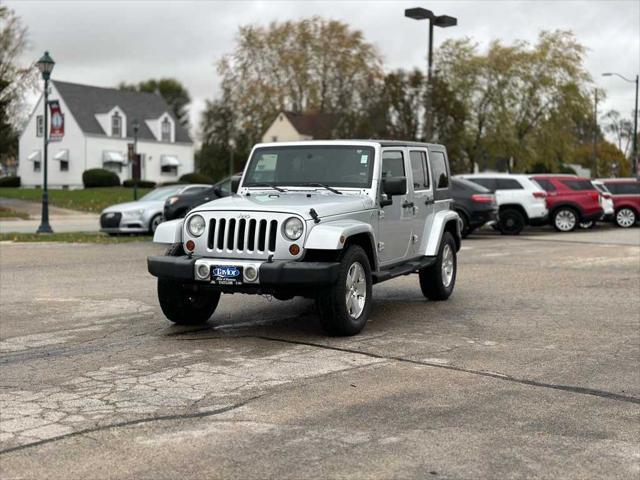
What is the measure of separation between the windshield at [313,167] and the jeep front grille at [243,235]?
4.35 feet

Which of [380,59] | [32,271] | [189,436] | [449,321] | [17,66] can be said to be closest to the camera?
[189,436]

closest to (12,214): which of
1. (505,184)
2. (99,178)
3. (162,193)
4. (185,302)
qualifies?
(162,193)

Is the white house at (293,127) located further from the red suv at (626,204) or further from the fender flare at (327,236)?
the fender flare at (327,236)

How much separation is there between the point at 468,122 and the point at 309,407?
52609 mm

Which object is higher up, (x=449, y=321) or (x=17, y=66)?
(x=17, y=66)

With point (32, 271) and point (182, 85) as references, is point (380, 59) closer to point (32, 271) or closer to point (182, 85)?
point (182, 85)

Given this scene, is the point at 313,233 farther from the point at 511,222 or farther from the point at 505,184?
the point at 505,184

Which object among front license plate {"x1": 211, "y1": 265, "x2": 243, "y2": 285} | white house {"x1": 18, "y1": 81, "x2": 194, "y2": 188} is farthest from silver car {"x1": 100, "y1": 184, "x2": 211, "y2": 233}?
white house {"x1": 18, "y1": 81, "x2": 194, "y2": 188}

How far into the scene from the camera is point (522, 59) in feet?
189

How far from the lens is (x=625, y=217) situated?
31609 millimetres

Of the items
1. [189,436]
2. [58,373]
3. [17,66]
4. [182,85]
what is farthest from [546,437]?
[182,85]

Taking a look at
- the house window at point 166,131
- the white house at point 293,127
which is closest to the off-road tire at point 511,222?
the house window at point 166,131

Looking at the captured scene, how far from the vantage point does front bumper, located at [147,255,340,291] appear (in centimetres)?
753

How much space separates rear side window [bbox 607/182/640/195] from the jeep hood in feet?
82.4
